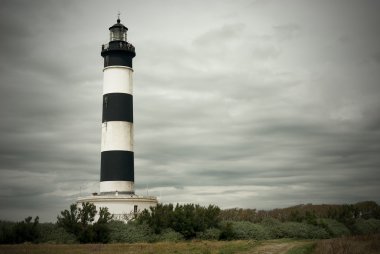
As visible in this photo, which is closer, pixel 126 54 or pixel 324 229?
pixel 324 229

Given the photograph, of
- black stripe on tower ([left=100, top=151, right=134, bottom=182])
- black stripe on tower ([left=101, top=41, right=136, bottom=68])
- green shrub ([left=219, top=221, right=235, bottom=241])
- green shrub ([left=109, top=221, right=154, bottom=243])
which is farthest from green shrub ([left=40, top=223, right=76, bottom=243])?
black stripe on tower ([left=101, top=41, right=136, bottom=68])

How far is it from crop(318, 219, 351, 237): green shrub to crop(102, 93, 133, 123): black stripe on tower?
17.9 m

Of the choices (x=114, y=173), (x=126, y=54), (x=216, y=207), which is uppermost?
(x=126, y=54)

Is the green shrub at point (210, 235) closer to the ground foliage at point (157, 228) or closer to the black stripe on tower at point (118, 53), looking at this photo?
the ground foliage at point (157, 228)

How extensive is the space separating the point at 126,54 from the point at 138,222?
587 inches

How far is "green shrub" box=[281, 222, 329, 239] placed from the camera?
3259 cm

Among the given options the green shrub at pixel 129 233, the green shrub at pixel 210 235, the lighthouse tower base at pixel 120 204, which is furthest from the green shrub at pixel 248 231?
the lighthouse tower base at pixel 120 204

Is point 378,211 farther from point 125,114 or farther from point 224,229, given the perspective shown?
point 125,114

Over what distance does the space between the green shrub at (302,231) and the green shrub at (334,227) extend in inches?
38.9

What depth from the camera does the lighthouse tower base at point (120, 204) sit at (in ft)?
111

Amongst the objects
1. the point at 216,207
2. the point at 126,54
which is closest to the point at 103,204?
the point at 216,207

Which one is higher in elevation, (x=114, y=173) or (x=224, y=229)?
(x=114, y=173)

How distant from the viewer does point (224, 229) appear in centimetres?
3030

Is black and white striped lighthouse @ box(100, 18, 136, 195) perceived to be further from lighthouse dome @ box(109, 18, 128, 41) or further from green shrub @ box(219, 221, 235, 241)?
green shrub @ box(219, 221, 235, 241)
